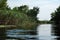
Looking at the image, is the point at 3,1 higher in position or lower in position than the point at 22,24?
higher

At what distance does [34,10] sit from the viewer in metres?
61.6

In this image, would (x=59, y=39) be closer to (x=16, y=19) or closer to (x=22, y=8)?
(x=16, y=19)

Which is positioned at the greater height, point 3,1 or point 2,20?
point 3,1

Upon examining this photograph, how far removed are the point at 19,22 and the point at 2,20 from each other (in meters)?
3.10

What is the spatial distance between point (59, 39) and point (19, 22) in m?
24.0

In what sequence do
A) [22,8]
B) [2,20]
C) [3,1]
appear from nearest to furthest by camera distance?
[2,20] → [3,1] → [22,8]

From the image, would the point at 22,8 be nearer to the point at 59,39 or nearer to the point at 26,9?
the point at 26,9

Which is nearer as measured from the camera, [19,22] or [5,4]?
[19,22]

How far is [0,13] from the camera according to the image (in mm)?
37438

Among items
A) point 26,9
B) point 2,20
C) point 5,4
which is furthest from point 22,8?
point 2,20

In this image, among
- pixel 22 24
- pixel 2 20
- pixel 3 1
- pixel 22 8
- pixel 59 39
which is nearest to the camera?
pixel 59 39

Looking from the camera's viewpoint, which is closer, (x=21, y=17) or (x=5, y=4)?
(x=21, y=17)

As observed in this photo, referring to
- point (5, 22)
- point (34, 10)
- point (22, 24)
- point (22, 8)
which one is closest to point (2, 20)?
point (5, 22)

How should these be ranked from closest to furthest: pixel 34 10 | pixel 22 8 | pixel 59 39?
1. pixel 59 39
2. pixel 22 8
3. pixel 34 10
